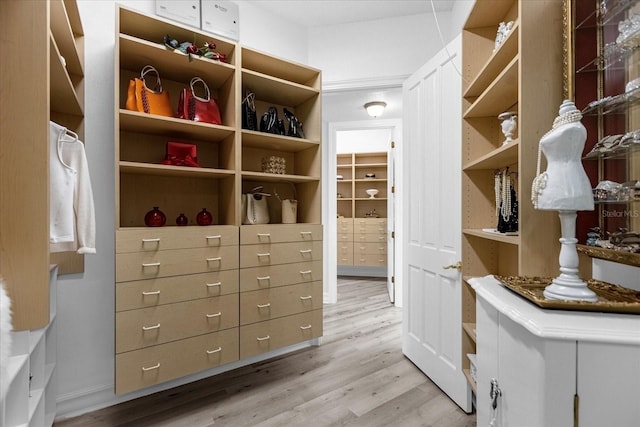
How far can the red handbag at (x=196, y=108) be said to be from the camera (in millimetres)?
2031

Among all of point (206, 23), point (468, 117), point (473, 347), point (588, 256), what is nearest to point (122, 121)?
point (206, 23)

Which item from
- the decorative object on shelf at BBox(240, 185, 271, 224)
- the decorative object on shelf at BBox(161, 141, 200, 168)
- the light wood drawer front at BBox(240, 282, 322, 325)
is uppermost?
the decorative object on shelf at BBox(161, 141, 200, 168)

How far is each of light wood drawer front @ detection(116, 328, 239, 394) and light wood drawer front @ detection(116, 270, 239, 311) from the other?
0.25 m

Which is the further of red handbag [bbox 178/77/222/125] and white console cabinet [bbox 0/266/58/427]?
red handbag [bbox 178/77/222/125]

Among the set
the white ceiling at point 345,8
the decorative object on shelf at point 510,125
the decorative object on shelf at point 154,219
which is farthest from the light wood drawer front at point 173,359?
the white ceiling at point 345,8

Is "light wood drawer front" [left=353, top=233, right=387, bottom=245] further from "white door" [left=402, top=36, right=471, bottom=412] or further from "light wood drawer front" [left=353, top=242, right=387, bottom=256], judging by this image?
"white door" [left=402, top=36, right=471, bottom=412]

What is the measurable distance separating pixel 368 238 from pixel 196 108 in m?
4.04

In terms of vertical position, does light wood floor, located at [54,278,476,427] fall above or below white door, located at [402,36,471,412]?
below

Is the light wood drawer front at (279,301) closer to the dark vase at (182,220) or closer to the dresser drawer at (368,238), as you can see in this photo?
the dark vase at (182,220)

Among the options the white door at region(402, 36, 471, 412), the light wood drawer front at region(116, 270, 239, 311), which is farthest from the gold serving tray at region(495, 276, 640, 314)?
the light wood drawer front at region(116, 270, 239, 311)

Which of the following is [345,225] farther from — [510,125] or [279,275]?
[510,125]

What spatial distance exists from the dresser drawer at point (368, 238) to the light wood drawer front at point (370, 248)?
0.05m

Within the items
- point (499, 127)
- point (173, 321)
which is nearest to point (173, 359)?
point (173, 321)

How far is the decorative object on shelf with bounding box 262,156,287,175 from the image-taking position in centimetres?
250
